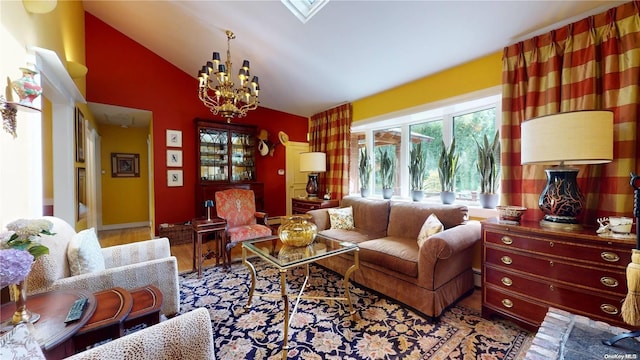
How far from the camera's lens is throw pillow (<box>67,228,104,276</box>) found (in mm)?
1486

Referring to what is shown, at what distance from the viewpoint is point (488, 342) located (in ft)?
5.41

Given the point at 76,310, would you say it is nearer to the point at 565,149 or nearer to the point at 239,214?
the point at 239,214

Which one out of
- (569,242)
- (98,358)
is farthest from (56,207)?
(569,242)

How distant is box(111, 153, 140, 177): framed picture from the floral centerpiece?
5.23 m

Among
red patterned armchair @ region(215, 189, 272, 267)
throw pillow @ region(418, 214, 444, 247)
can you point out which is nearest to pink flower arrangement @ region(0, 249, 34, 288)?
red patterned armchair @ region(215, 189, 272, 267)

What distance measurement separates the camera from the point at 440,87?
2809mm

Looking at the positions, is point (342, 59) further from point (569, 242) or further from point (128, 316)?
point (128, 316)

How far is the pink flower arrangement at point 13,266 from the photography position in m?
0.83

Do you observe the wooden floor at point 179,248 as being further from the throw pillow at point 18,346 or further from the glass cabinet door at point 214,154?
the throw pillow at point 18,346

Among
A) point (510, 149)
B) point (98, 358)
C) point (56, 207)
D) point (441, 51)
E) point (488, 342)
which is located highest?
point (441, 51)

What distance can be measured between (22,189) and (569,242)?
3714 mm

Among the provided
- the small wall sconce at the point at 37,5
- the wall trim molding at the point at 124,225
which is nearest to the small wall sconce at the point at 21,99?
the small wall sconce at the point at 37,5

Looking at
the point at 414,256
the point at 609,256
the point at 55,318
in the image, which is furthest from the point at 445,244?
the point at 55,318

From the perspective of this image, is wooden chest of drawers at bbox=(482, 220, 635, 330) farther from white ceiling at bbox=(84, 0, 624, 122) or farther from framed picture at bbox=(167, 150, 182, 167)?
framed picture at bbox=(167, 150, 182, 167)
